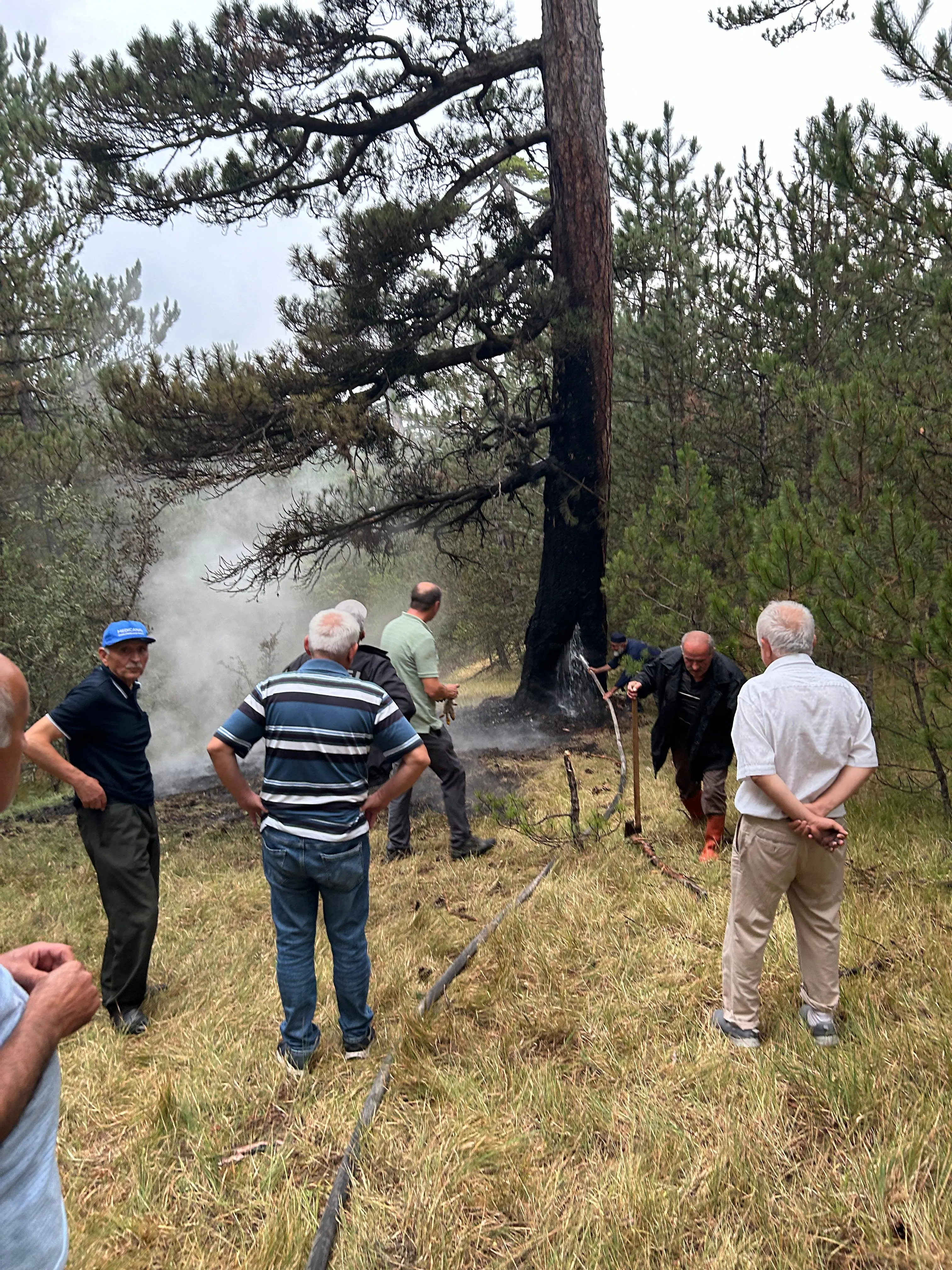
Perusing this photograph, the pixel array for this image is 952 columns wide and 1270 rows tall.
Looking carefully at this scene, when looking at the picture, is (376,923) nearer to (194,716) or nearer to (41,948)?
(41,948)

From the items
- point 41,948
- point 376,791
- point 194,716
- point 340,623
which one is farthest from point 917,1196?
point 194,716

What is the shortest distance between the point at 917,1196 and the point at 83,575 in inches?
556

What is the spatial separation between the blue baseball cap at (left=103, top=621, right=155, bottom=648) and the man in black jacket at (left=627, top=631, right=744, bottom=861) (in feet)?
10.8

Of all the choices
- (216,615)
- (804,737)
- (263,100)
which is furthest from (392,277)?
(216,615)

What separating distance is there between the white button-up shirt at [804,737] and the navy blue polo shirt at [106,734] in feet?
8.99

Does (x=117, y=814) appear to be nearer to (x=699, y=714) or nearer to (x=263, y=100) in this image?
(x=699, y=714)

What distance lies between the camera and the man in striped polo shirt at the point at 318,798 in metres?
3.21

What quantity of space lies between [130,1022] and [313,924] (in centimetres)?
128

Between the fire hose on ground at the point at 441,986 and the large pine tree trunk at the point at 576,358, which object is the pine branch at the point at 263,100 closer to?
the large pine tree trunk at the point at 576,358

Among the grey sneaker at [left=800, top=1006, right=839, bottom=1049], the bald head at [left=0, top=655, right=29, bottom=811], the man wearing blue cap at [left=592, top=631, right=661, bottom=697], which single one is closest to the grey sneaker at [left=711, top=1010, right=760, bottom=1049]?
the grey sneaker at [left=800, top=1006, right=839, bottom=1049]

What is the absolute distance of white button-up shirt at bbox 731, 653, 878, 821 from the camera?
3.09 meters

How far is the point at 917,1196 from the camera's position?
2.28 metres

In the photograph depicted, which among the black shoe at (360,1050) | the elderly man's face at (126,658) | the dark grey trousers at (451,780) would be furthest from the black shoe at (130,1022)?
the dark grey trousers at (451,780)

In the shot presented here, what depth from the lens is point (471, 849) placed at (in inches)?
241
